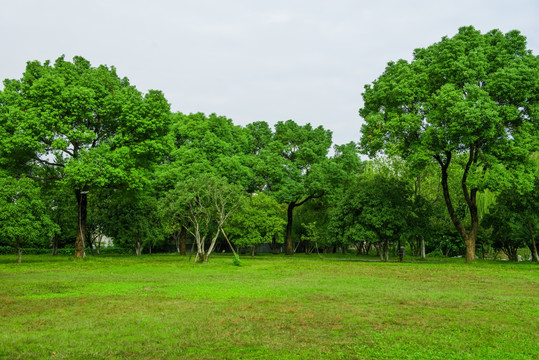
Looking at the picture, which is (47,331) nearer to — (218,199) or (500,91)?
(218,199)

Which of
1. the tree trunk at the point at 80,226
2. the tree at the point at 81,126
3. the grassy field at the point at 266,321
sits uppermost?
the tree at the point at 81,126

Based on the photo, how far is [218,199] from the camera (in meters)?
35.0

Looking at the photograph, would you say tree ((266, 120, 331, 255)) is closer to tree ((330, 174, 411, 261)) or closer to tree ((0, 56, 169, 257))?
tree ((330, 174, 411, 261))

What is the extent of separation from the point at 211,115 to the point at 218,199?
17.1 metres

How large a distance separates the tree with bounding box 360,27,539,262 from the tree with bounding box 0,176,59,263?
26.6 meters

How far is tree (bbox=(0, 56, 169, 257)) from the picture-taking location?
29.8 metres

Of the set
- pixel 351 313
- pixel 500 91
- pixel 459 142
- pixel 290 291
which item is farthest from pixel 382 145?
pixel 351 313

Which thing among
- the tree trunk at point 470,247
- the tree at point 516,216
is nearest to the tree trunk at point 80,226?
the tree trunk at point 470,247

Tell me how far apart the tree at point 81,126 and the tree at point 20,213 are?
9.12 feet

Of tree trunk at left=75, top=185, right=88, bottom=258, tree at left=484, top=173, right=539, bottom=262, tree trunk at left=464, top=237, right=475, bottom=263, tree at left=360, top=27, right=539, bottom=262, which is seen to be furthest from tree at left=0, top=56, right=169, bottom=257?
tree at left=484, top=173, right=539, bottom=262

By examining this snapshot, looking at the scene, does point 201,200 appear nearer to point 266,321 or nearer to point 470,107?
point 470,107

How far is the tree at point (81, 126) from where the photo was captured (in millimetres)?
29781

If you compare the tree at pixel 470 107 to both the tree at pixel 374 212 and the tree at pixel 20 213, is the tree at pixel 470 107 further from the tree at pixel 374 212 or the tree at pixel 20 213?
the tree at pixel 20 213

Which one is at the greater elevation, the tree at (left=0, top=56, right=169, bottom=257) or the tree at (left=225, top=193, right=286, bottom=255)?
the tree at (left=0, top=56, right=169, bottom=257)
